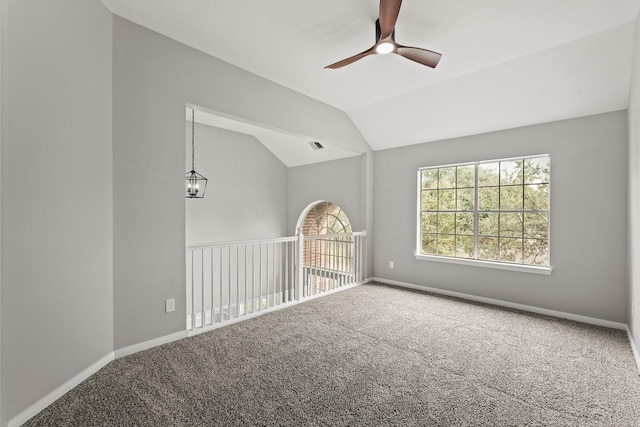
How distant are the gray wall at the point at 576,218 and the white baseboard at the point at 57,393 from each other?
423cm

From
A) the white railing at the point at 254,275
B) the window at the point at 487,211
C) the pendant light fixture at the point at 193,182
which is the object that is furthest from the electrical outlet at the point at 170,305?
the window at the point at 487,211

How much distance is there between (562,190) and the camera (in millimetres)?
3604

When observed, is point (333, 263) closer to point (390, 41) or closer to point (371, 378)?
point (371, 378)

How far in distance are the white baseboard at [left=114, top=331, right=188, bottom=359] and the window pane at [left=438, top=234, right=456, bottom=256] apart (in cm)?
369

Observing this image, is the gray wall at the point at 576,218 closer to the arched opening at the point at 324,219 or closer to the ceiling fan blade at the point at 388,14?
the arched opening at the point at 324,219

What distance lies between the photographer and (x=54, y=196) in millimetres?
1963

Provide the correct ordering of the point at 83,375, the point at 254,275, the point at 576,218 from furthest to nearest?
the point at 254,275, the point at 576,218, the point at 83,375

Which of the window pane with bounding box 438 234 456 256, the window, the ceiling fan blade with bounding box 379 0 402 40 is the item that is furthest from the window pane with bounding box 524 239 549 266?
the ceiling fan blade with bounding box 379 0 402 40

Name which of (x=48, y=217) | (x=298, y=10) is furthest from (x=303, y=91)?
(x=48, y=217)

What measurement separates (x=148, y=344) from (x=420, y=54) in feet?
11.2

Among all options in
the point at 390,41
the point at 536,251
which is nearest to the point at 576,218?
the point at 536,251

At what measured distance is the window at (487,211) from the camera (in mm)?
3863

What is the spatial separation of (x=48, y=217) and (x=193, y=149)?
11.2 ft

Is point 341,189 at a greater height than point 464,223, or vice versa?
point 341,189
